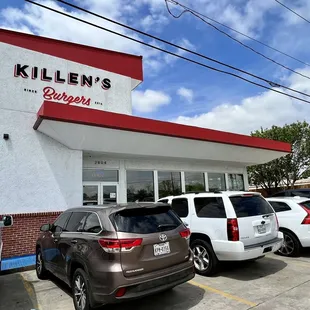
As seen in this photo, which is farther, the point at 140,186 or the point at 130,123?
the point at 140,186

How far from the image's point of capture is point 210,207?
6914mm

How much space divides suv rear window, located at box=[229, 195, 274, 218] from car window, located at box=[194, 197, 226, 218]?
0.30 m

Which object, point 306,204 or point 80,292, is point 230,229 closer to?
point 80,292

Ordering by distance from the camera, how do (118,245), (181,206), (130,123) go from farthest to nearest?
1. (130,123)
2. (181,206)
3. (118,245)

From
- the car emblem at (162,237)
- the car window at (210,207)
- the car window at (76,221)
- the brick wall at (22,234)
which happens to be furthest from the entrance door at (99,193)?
the car emblem at (162,237)

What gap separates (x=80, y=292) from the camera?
4777mm

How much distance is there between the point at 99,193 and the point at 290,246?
23.9 ft

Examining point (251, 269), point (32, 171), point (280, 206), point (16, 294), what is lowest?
point (16, 294)

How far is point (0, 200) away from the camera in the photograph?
30.4ft

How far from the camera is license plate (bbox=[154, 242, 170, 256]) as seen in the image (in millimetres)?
4574

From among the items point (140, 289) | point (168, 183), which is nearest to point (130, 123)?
point (168, 183)

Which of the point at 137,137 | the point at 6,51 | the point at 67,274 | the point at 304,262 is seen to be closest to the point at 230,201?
the point at 304,262

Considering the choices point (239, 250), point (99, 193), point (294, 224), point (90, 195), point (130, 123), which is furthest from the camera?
point (99, 193)

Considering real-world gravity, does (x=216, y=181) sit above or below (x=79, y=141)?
below
